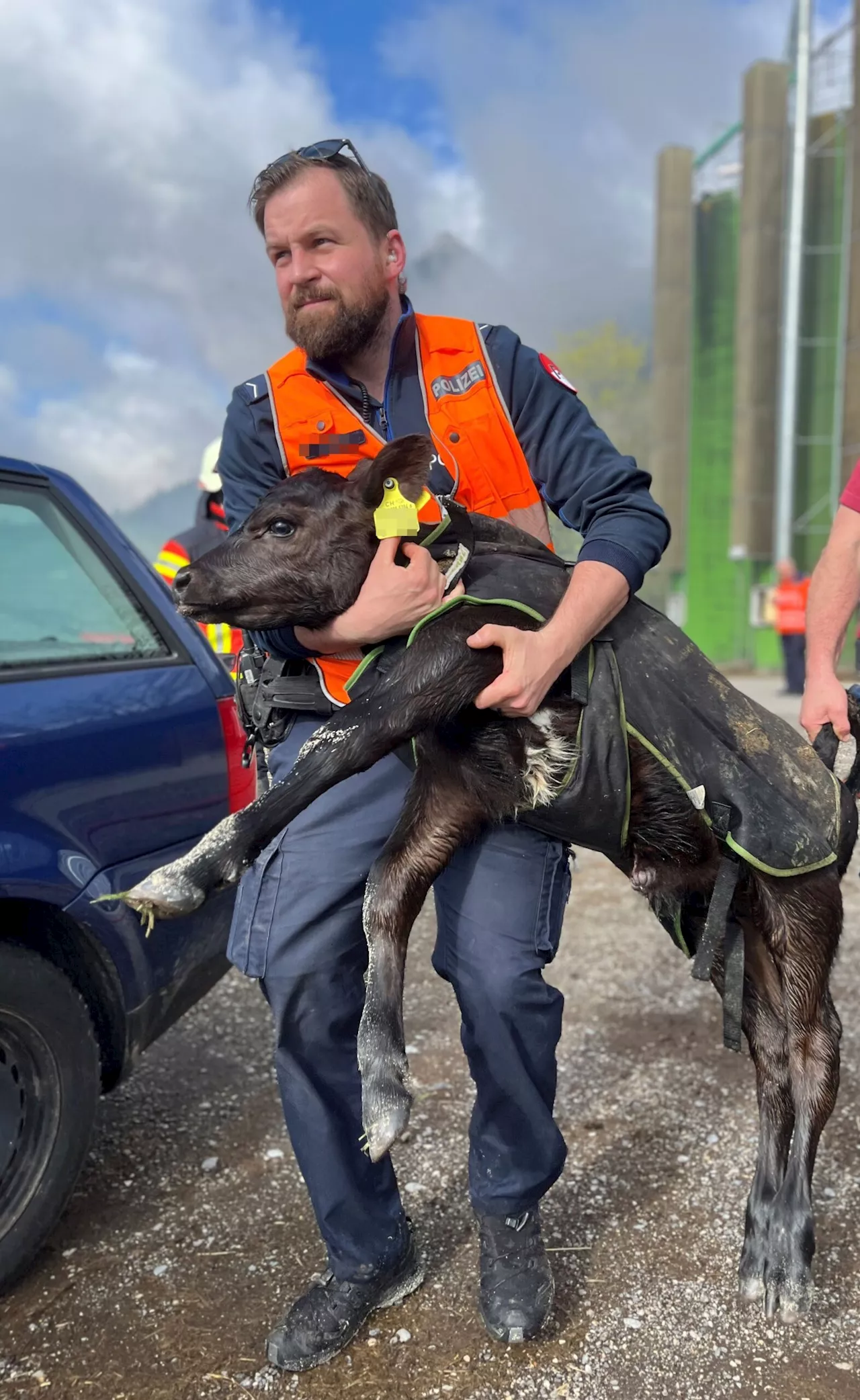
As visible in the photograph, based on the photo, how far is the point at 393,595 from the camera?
2.11 meters

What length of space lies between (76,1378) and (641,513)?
7.48ft

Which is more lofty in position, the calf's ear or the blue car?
the calf's ear

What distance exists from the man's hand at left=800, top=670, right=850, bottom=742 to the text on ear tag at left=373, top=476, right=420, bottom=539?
1068mm

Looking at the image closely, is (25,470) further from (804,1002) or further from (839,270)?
(839,270)

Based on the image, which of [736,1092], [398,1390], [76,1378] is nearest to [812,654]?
[736,1092]

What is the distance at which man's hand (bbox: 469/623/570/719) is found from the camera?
202cm

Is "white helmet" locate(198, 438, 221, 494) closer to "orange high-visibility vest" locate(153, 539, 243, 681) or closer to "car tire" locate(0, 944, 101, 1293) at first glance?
"orange high-visibility vest" locate(153, 539, 243, 681)

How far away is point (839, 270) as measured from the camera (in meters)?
21.6

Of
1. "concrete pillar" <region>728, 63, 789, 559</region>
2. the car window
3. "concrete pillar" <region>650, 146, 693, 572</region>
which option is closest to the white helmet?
the car window

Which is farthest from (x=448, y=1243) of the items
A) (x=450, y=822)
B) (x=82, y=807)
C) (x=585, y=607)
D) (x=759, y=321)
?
(x=759, y=321)

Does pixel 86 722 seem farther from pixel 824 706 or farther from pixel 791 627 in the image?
pixel 791 627

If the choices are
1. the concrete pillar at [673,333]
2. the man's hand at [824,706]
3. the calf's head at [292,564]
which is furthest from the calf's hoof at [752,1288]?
the concrete pillar at [673,333]

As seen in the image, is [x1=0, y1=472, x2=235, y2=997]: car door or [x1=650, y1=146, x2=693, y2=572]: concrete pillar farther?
[x1=650, y1=146, x2=693, y2=572]: concrete pillar

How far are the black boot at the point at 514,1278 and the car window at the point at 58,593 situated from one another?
1830mm
